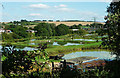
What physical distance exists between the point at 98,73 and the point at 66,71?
0.62 m

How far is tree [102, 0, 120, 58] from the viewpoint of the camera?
340 centimetres

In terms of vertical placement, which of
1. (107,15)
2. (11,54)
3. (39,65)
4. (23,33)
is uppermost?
(107,15)

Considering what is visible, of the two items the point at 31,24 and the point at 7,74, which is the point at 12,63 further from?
the point at 31,24

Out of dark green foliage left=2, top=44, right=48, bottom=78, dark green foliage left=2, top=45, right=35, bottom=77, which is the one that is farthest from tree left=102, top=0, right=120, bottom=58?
dark green foliage left=2, top=45, right=35, bottom=77

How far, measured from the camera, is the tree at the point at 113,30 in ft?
11.1

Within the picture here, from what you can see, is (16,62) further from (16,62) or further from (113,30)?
(113,30)

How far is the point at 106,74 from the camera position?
3191 millimetres

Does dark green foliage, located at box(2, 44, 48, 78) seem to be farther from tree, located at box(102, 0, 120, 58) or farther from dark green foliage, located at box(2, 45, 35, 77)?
tree, located at box(102, 0, 120, 58)

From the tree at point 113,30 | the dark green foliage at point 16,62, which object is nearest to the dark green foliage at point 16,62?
the dark green foliage at point 16,62

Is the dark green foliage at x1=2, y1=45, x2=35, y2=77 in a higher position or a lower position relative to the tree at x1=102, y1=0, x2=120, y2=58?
lower

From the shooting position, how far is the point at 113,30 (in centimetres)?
346

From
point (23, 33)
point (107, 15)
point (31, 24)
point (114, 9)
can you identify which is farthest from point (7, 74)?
point (31, 24)

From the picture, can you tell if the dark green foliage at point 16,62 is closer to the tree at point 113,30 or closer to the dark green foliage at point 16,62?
the dark green foliage at point 16,62

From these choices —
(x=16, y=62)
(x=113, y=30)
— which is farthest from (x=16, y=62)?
(x=113, y=30)
